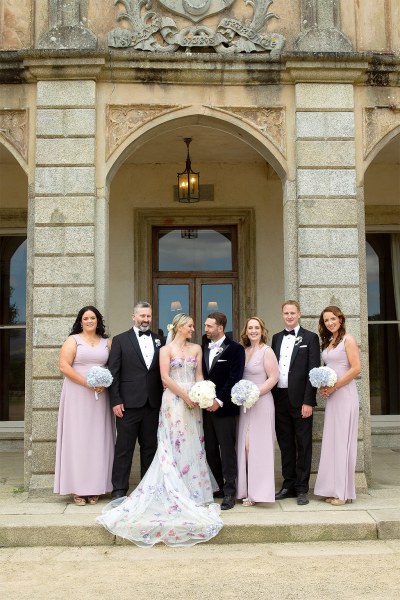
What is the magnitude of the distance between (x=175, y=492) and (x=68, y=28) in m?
4.92

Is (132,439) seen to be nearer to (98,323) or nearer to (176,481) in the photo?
(176,481)

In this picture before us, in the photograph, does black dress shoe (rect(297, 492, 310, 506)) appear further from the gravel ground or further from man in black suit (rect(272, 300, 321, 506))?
the gravel ground

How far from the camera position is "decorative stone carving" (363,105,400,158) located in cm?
757

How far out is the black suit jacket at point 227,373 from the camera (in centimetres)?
640

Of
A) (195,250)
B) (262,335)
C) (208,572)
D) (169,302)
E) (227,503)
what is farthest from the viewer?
(195,250)

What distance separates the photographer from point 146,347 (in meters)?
6.65

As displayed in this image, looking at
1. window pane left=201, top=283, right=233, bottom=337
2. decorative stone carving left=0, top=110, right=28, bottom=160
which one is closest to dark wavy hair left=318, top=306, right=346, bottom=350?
decorative stone carving left=0, top=110, right=28, bottom=160

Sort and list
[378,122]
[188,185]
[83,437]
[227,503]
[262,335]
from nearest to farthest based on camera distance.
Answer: [227,503] < [83,437] < [262,335] < [378,122] < [188,185]

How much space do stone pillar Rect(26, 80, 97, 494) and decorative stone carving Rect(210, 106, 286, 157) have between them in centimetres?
155

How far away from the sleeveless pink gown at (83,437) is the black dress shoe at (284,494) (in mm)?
1625

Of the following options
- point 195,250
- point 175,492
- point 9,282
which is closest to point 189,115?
point 195,250

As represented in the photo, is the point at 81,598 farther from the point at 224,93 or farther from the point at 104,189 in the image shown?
the point at 224,93

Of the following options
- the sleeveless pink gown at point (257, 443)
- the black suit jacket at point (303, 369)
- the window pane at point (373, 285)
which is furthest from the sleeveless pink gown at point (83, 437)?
the window pane at point (373, 285)

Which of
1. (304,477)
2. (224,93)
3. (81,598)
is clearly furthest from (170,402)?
(224,93)
